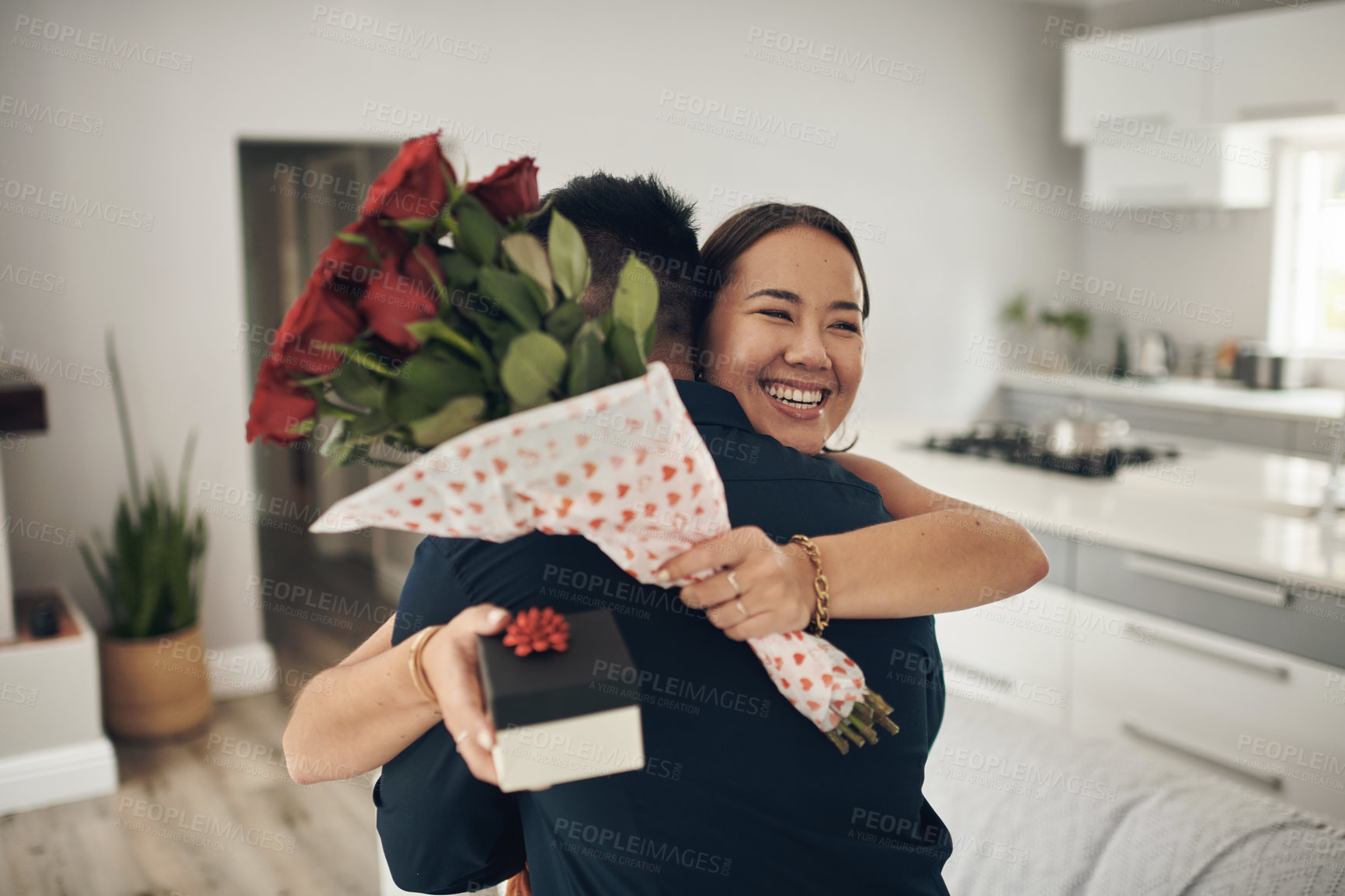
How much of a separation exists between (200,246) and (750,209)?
311cm

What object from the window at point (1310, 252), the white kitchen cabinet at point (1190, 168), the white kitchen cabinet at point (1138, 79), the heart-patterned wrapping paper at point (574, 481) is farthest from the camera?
the window at point (1310, 252)

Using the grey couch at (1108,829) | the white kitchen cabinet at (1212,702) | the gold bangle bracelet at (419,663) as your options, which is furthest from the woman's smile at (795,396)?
the white kitchen cabinet at (1212,702)

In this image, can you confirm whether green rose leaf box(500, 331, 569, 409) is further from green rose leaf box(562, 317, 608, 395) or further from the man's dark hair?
the man's dark hair

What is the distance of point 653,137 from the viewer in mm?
4559

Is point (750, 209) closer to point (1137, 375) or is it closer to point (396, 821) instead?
point (396, 821)

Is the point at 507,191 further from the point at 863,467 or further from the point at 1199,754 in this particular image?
the point at 1199,754

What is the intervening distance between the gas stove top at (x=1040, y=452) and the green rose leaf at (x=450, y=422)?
9.00 feet

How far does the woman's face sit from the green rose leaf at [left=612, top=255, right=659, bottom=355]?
1.29 feet

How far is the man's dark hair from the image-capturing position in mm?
1005

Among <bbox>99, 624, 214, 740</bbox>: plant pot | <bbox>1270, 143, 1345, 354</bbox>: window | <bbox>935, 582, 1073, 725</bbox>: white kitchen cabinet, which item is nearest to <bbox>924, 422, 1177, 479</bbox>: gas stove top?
<bbox>935, 582, 1073, 725</bbox>: white kitchen cabinet

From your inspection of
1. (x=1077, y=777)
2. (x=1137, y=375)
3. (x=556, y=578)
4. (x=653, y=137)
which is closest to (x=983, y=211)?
(x=1137, y=375)

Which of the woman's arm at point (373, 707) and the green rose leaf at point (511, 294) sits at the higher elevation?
the green rose leaf at point (511, 294)

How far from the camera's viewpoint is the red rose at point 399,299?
2.12 ft

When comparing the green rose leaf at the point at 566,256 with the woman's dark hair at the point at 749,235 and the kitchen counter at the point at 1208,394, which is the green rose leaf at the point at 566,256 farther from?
the kitchen counter at the point at 1208,394
